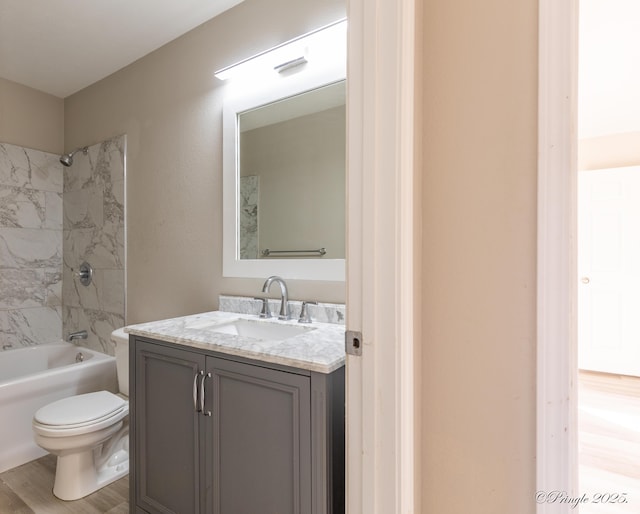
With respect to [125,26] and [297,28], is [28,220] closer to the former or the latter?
[125,26]

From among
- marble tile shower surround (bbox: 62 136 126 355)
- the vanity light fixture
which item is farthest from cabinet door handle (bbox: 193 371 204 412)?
marble tile shower surround (bbox: 62 136 126 355)

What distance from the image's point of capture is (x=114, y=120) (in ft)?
8.46

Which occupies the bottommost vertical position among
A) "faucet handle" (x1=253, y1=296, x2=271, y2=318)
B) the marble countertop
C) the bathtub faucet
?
the bathtub faucet

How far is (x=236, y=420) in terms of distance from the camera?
114cm

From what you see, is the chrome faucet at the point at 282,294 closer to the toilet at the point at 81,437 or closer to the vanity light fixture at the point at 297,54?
the toilet at the point at 81,437

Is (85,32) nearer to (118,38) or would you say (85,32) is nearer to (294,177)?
(118,38)

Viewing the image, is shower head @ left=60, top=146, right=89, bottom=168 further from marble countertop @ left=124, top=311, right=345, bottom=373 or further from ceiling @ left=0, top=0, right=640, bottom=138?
marble countertop @ left=124, top=311, right=345, bottom=373

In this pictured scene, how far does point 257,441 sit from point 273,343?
11.7 inches

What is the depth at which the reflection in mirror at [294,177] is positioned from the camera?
164 centimetres

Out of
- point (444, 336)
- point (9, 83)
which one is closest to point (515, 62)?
point (444, 336)

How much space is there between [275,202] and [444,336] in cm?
120

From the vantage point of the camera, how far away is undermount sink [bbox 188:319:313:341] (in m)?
1.54
